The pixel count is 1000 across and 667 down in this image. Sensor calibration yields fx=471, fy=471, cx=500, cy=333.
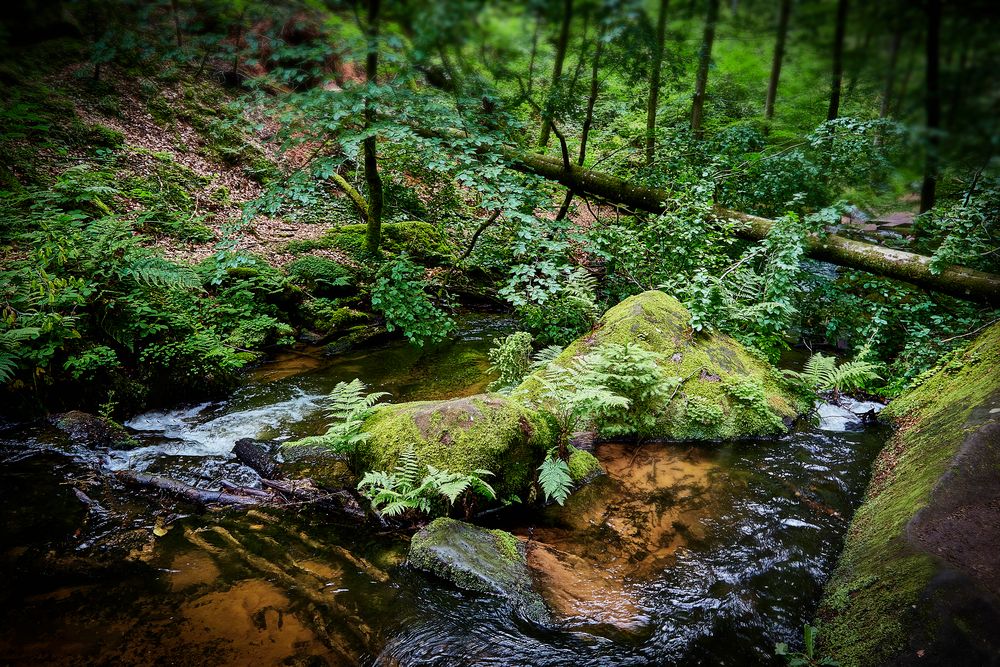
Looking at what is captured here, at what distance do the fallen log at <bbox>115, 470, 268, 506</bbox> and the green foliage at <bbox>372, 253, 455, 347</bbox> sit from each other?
131 inches

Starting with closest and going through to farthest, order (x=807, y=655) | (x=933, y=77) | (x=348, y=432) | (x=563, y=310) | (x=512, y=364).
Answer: (x=933, y=77) → (x=807, y=655) → (x=348, y=432) → (x=512, y=364) → (x=563, y=310)

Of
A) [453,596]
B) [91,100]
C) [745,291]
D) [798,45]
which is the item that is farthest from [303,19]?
[91,100]

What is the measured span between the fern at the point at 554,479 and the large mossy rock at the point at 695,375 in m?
0.82

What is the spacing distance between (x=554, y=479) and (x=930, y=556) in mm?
2311

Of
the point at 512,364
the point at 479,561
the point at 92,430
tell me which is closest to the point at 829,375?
the point at 512,364

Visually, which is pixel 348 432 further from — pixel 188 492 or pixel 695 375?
pixel 695 375

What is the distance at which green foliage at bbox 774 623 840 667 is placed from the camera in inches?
101

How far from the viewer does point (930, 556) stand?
8.93 ft

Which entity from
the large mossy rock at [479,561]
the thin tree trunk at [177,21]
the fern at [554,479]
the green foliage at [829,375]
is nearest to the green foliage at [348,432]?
the large mossy rock at [479,561]

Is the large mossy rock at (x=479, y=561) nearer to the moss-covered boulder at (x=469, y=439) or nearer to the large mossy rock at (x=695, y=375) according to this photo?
the moss-covered boulder at (x=469, y=439)

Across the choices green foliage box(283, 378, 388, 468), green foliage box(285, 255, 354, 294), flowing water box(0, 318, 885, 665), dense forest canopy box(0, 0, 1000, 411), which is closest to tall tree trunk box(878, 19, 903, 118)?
dense forest canopy box(0, 0, 1000, 411)

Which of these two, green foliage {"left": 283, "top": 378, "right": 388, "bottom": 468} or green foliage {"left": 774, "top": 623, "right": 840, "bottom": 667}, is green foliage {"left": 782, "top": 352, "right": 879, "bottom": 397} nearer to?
green foliage {"left": 774, "top": 623, "right": 840, "bottom": 667}

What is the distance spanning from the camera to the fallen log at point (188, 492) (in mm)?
4043

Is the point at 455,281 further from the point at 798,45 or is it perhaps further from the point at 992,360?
the point at 798,45
